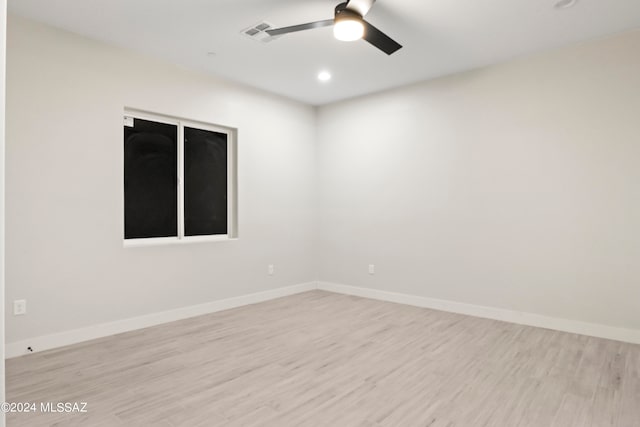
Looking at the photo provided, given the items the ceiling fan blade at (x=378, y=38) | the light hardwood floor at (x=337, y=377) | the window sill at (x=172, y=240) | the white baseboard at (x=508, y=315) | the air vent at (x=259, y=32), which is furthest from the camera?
the window sill at (x=172, y=240)

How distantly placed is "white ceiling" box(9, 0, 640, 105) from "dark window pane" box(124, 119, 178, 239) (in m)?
0.81

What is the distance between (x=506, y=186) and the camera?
12.8ft

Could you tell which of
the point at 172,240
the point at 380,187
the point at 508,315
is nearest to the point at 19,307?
the point at 172,240

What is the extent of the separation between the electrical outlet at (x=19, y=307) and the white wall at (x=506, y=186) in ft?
11.6

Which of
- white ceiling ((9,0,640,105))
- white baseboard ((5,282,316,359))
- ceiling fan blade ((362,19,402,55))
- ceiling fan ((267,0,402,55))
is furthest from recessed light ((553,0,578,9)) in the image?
white baseboard ((5,282,316,359))

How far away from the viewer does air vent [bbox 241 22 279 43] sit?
3103 mm

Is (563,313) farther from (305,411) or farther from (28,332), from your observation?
(28,332)

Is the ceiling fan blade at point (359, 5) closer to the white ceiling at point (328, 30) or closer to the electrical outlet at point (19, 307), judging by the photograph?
the white ceiling at point (328, 30)

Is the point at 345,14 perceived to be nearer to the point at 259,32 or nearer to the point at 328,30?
the point at 328,30

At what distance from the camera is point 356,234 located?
202 inches

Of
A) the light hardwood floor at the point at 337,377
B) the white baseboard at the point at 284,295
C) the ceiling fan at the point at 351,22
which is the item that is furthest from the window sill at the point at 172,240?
the ceiling fan at the point at 351,22

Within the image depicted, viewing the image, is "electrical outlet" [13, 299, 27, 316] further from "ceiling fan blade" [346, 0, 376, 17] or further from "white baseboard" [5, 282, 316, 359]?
"ceiling fan blade" [346, 0, 376, 17]

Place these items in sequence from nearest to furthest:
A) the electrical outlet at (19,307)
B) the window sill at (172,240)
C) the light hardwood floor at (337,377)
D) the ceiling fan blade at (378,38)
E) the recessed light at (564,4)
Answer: the light hardwood floor at (337,377) → the ceiling fan blade at (378,38) → the recessed light at (564,4) → the electrical outlet at (19,307) → the window sill at (172,240)

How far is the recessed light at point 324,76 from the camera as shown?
13.7 ft
